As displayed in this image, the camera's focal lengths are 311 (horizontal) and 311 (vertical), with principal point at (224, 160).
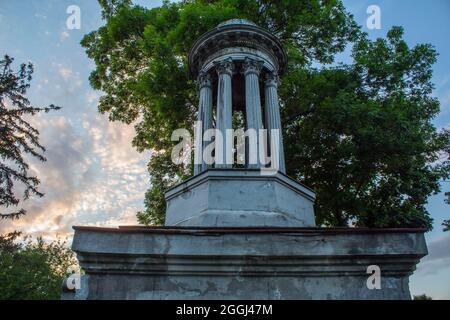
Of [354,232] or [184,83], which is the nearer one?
[354,232]

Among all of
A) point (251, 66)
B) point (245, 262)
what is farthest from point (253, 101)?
point (245, 262)

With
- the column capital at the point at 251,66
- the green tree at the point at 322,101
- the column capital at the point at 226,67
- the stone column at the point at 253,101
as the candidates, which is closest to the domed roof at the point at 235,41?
the column capital at the point at 251,66

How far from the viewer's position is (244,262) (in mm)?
4312

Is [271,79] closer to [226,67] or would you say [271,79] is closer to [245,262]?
[226,67]

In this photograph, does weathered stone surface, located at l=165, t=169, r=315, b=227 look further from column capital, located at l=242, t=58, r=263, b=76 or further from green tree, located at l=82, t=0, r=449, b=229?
green tree, located at l=82, t=0, r=449, b=229

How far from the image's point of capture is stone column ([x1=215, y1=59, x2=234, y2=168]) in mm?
8203

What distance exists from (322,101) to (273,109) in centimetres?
485

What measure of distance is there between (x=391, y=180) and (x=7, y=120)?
19.2 m

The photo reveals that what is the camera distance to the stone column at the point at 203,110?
29.9 feet

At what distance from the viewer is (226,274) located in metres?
4.31
